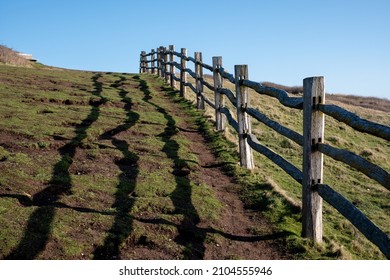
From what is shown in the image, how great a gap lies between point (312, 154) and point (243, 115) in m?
3.40

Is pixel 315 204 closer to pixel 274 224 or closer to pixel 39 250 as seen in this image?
pixel 274 224

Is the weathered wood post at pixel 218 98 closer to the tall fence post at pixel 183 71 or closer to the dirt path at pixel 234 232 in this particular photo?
the dirt path at pixel 234 232

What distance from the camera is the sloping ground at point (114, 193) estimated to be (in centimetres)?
482

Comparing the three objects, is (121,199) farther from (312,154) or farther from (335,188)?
(335,188)

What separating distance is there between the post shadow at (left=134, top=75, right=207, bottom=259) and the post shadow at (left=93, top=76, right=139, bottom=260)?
65 cm

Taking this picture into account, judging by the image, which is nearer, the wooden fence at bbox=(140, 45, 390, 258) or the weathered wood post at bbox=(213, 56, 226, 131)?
the wooden fence at bbox=(140, 45, 390, 258)

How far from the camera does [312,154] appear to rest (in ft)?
17.4

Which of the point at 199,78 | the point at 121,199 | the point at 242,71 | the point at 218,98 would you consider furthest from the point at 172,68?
the point at 121,199

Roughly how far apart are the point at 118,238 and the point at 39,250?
89 centimetres

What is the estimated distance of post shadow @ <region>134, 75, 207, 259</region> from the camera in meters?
5.05

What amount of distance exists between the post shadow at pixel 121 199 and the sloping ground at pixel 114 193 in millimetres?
A: 13

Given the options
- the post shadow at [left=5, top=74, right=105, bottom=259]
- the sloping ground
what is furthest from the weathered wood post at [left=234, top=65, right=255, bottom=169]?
the post shadow at [left=5, top=74, right=105, bottom=259]

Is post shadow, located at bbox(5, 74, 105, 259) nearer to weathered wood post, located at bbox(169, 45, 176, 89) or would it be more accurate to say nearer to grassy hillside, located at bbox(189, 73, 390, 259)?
grassy hillside, located at bbox(189, 73, 390, 259)
